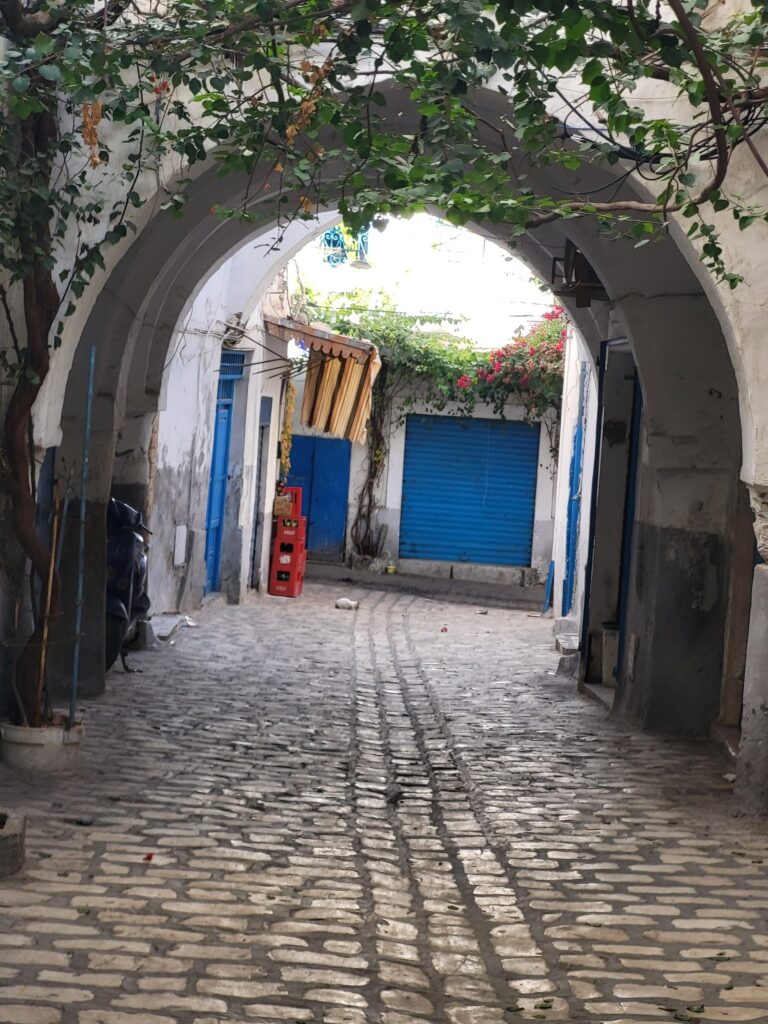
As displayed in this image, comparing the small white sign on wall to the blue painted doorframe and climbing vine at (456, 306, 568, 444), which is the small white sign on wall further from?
climbing vine at (456, 306, 568, 444)

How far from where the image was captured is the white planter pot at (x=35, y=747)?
6863mm

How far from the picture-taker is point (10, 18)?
6.23 m

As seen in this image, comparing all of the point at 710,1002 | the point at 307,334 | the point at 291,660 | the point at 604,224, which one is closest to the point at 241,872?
the point at 710,1002

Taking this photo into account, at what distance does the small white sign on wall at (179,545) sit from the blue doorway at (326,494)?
8.07 m

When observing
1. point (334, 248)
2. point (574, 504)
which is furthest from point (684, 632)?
point (334, 248)

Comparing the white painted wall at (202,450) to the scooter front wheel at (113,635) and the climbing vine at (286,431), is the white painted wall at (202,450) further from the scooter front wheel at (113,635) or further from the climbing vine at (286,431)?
the scooter front wheel at (113,635)

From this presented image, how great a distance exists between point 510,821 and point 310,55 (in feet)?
13.3

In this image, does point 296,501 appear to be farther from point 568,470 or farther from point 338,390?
point 568,470

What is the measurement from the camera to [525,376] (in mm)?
20891

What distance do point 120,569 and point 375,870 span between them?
16.0 feet

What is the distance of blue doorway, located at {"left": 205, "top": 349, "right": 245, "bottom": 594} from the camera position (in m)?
15.4

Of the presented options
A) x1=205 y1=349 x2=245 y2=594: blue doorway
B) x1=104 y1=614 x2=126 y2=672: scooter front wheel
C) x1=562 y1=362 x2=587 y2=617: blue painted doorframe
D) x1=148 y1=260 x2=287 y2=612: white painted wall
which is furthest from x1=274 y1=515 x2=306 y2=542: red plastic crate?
x1=104 y1=614 x2=126 y2=672: scooter front wheel

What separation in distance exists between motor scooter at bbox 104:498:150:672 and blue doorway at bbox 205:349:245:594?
5.00m

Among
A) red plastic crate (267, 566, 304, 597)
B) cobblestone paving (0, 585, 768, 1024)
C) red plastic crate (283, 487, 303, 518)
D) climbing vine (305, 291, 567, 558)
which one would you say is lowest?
cobblestone paving (0, 585, 768, 1024)
